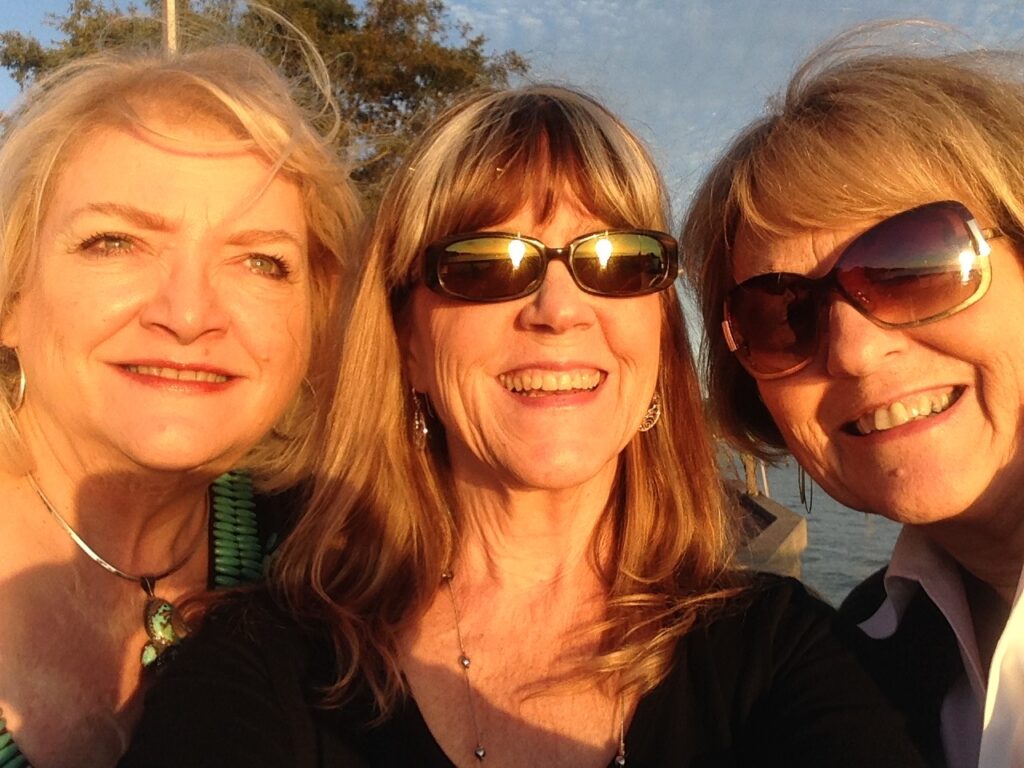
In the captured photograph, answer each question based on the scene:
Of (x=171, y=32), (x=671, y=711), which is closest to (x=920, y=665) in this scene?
(x=671, y=711)

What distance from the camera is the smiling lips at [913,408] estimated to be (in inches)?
87.7

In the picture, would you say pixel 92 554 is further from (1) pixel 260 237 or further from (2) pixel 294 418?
(1) pixel 260 237

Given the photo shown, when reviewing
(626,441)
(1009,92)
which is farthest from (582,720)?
(1009,92)

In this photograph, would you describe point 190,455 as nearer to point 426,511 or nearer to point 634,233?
point 426,511

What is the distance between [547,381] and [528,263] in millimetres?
325

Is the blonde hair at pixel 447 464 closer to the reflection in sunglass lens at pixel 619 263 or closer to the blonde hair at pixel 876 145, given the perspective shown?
the reflection in sunglass lens at pixel 619 263

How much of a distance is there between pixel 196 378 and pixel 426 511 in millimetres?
801

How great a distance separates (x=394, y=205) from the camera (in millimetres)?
2363

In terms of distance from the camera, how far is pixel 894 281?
2148mm

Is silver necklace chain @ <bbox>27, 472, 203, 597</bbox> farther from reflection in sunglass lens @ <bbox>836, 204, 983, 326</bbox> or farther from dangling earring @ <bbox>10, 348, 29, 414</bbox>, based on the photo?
reflection in sunglass lens @ <bbox>836, 204, 983, 326</bbox>

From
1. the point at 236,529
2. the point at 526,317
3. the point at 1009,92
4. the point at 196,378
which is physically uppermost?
the point at 1009,92

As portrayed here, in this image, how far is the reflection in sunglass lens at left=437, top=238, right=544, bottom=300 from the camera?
2139 millimetres

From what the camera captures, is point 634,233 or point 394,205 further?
point 394,205

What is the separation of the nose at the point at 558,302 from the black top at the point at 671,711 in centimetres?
87
